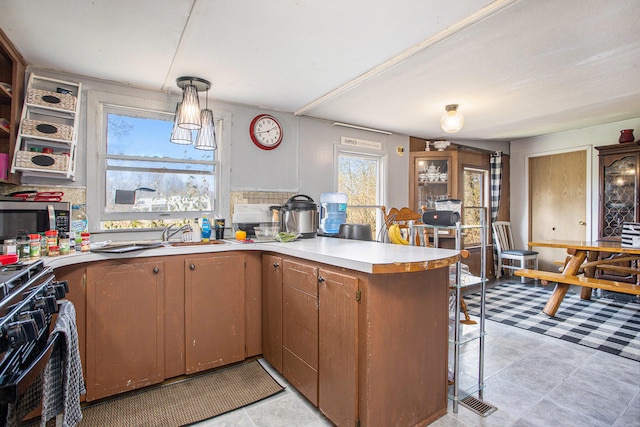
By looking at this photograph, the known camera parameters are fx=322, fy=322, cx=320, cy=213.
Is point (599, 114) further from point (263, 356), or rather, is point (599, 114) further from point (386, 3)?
point (263, 356)

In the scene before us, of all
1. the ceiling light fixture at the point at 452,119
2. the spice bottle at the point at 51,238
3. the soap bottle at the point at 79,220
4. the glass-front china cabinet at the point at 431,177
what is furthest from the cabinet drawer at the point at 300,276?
the glass-front china cabinet at the point at 431,177

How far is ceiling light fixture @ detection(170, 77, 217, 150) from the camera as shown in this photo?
2.52 meters

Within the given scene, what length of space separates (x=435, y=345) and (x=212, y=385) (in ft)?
5.04

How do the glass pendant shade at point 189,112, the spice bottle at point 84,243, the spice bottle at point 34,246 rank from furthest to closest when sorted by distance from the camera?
the glass pendant shade at point 189,112
the spice bottle at point 84,243
the spice bottle at point 34,246

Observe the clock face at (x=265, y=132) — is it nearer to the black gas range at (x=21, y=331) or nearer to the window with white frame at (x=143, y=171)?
the window with white frame at (x=143, y=171)

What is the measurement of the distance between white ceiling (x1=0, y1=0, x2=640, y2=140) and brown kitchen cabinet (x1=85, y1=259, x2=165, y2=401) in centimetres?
145

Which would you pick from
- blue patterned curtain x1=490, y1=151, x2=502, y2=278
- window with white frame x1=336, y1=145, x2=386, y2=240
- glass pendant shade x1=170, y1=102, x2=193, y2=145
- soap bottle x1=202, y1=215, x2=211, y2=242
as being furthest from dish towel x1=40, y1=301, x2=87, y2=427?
blue patterned curtain x1=490, y1=151, x2=502, y2=278

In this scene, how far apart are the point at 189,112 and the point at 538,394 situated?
10.4 ft

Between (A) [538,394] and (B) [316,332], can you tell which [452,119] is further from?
(B) [316,332]

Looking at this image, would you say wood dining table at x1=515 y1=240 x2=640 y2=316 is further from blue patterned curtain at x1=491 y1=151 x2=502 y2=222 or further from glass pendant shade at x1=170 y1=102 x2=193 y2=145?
glass pendant shade at x1=170 y1=102 x2=193 y2=145

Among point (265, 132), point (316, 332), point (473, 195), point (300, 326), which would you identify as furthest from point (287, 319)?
point (473, 195)

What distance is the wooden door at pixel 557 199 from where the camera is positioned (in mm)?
4902

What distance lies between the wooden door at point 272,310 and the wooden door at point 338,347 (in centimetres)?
54

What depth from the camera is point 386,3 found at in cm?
168
